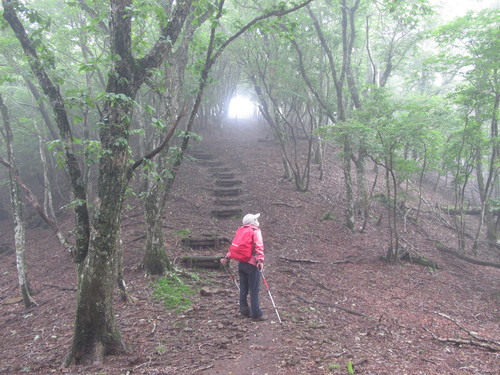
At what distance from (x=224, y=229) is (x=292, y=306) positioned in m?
5.05

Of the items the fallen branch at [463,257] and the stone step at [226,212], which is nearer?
the fallen branch at [463,257]

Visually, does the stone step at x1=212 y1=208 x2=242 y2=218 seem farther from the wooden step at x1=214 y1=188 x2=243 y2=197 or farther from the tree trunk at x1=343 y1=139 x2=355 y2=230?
the tree trunk at x1=343 y1=139 x2=355 y2=230

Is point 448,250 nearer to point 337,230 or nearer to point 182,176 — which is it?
point 337,230

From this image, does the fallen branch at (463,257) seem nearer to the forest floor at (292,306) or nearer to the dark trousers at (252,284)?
the forest floor at (292,306)

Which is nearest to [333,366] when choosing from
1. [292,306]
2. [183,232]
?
[292,306]

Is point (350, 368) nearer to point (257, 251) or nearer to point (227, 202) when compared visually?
point (257, 251)

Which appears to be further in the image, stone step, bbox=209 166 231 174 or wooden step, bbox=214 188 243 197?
stone step, bbox=209 166 231 174

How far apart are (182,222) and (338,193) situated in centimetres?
717

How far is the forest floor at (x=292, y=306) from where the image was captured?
14.3 feet

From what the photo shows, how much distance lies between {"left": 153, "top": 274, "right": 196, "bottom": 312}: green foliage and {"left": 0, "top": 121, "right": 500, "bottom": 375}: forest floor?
185 mm

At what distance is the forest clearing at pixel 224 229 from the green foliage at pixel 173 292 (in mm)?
44

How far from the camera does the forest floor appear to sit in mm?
4344

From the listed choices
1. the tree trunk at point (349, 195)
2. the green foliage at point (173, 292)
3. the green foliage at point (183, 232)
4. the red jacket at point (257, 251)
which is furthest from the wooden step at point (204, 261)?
the tree trunk at point (349, 195)

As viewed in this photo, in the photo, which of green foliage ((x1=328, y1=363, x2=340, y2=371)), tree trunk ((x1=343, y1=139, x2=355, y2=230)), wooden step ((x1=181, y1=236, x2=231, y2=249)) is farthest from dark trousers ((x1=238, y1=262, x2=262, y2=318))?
tree trunk ((x1=343, y1=139, x2=355, y2=230))
